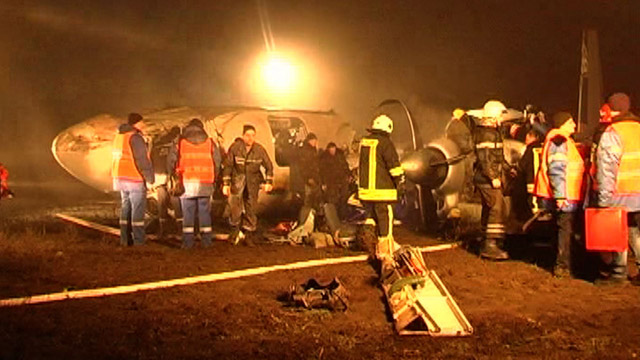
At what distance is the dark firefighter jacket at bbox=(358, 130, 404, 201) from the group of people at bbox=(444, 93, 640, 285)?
3.75ft

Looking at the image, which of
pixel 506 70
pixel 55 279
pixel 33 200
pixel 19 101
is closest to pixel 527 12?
pixel 506 70

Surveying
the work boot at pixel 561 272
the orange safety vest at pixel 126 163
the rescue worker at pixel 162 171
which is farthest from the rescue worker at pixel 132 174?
the work boot at pixel 561 272

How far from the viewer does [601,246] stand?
7625 mm

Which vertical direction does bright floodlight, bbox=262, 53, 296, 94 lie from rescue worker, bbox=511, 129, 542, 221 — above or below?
above

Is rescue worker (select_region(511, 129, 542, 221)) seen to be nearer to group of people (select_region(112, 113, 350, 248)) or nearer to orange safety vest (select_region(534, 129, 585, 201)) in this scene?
orange safety vest (select_region(534, 129, 585, 201))

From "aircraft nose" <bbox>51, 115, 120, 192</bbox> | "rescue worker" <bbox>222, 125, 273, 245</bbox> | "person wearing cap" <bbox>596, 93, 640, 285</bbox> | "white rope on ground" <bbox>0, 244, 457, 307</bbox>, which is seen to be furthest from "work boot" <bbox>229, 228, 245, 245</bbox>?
"person wearing cap" <bbox>596, 93, 640, 285</bbox>

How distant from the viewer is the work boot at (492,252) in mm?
9281

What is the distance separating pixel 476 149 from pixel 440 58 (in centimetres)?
1913

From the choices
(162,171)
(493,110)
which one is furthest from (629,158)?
(162,171)

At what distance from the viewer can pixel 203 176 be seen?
399 inches

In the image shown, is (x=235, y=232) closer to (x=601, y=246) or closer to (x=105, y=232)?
(x=105, y=232)

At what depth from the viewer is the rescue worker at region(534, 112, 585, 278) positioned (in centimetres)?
826

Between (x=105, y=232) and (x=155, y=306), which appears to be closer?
(x=155, y=306)

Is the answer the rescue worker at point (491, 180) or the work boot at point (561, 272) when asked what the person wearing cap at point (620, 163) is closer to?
the work boot at point (561, 272)
